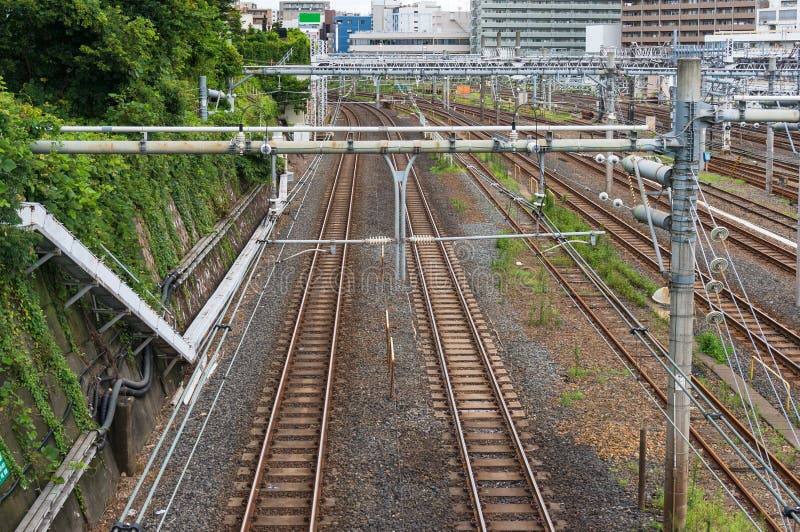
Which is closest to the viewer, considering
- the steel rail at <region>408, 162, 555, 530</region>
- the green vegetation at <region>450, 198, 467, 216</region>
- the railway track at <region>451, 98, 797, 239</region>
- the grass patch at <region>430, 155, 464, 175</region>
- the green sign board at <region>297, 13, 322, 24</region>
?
the steel rail at <region>408, 162, 555, 530</region>

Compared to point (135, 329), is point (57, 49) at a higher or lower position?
higher

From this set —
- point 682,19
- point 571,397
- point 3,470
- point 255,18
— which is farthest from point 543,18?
point 3,470

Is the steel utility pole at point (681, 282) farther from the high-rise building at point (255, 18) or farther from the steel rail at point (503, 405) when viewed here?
the high-rise building at point (255, 18)

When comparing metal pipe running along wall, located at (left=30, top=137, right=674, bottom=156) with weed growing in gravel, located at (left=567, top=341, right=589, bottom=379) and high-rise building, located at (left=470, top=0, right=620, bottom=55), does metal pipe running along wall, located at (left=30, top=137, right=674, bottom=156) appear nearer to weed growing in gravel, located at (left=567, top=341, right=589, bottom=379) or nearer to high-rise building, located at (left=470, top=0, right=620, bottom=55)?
weed growing in gravel, located at (left=567, top=341, right=589, bottom=379)

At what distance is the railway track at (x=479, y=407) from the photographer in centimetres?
1045

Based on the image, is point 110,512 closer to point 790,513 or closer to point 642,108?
point 790,513

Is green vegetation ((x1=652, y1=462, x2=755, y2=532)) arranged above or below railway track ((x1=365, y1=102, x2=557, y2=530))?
below

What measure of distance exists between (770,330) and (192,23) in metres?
14.7

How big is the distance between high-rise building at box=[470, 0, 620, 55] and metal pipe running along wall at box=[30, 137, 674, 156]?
115m

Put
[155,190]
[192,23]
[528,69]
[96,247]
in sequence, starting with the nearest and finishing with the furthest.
→ [96,247], [155,190], [192,23], [528,69]

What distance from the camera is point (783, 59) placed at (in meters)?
→ 34.9

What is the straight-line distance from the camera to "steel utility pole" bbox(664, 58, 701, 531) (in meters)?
9.28

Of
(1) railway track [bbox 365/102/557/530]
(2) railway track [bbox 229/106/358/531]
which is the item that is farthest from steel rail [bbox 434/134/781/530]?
(2) railway track [bbox 229/106/358/531]

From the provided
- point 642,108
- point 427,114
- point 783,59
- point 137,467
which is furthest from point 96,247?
point 642,108
